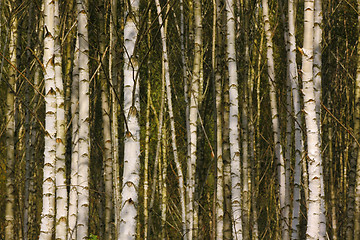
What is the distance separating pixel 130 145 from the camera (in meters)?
3.05

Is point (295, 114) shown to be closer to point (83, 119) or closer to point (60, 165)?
point (83, 119)

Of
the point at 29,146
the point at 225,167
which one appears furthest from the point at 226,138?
the point at 29,146

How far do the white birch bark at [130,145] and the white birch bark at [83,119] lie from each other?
128 centimetres

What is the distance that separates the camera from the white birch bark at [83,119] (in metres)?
4.36

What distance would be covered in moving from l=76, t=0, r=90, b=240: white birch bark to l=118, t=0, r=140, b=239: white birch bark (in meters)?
1.28

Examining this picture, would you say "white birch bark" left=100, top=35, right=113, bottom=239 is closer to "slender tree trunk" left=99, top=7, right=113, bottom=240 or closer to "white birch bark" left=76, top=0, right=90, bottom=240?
"slender tree trunk" left=99, top=7, right=113, bottom=240

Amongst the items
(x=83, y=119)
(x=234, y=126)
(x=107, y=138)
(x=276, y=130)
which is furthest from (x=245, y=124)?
(x=83, y=119)

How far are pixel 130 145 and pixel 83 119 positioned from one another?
61.5 inches

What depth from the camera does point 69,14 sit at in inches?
251

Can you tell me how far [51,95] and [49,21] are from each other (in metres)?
0.59

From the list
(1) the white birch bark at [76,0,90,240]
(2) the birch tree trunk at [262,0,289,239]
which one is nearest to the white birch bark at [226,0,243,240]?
(2) the birch tree trunk at [262,0,289,239]

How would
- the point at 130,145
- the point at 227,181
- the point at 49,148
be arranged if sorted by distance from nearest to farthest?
the point at 130,145
the point at 49,148
the point at 227,181

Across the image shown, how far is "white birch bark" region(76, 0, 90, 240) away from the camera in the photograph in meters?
4.36

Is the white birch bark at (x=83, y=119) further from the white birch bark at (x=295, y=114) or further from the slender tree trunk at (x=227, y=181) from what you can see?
the white birch bark at (x=295, y=114)
